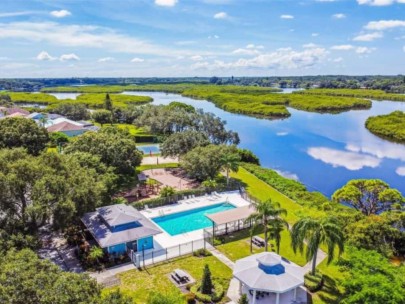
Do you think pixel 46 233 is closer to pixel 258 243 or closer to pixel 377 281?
pixel 258 243

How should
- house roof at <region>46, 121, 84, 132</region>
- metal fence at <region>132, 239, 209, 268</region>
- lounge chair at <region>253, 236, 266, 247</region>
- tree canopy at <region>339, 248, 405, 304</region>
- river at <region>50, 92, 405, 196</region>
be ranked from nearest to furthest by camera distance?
tree canopy at <region>339, 248, 405, 304</region> < metal fence at <region>132, 239, 209, 268</region> < lounge chair at <region>253, 236, 266, 247</region> < river at <region>50, 92, 405, 196</region> < house roof at <region>46, 121, 84, 132</region>

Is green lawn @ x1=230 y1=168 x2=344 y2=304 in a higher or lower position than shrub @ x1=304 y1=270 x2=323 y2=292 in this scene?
lower

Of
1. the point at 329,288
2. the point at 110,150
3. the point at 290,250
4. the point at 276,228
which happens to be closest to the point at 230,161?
the point at 110,150

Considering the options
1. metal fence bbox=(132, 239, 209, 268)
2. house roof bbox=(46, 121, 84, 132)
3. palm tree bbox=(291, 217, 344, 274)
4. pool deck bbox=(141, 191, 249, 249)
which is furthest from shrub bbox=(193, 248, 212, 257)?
house roof bbox=(46, 121, 84, 132)

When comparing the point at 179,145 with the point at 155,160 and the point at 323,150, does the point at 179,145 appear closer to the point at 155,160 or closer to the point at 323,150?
the point at 155,160

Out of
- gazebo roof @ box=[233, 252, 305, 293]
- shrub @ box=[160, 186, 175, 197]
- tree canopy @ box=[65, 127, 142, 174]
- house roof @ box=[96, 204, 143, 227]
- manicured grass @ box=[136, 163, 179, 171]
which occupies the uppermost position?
tree canopy @ box=[65, 127, 142, 174]

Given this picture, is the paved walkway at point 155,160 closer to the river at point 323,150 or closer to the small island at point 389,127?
the river at point 323,150

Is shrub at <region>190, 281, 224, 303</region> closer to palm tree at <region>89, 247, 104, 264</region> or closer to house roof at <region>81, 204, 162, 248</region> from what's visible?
house roof at <region>81, 204, 162, 248</region>
